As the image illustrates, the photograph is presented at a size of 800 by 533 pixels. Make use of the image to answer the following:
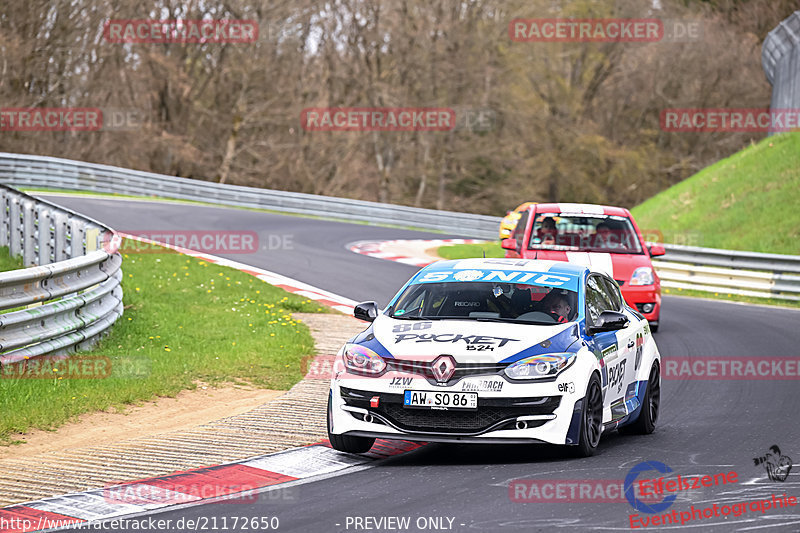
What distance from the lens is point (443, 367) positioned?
7.64m

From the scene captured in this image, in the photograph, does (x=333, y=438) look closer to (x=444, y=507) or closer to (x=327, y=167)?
(x=444, y=507)

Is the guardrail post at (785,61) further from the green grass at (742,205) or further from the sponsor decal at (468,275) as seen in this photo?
the sponsor decal at (468,275)

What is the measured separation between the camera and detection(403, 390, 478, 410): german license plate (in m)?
7.56

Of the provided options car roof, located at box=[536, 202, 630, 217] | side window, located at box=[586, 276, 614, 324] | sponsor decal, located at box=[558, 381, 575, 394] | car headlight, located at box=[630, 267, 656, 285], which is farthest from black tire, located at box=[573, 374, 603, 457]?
car roof, located at box=[536, 202, 630, 217]

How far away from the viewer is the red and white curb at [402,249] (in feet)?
82.5

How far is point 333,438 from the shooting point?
8102 mm

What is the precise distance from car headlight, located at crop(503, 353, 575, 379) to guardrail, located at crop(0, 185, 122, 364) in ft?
15.7

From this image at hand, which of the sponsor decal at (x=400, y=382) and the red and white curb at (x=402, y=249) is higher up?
the sponsor decal at (x=400, y=382)

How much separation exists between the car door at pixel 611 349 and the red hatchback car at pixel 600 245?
223 inches

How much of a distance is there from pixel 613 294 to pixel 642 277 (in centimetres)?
A: 578

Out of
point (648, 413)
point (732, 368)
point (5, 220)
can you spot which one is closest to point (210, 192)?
point (5, 220)

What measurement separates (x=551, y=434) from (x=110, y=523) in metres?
3.03

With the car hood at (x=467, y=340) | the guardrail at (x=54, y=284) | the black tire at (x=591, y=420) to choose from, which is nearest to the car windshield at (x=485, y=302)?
the car hood at (x=467, y=340)

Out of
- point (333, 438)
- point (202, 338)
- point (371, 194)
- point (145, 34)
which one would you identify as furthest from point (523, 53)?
point (333, 438)
